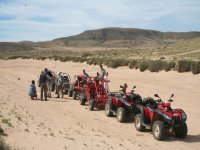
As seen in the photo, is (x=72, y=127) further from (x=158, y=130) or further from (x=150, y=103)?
(x=158, y=130)

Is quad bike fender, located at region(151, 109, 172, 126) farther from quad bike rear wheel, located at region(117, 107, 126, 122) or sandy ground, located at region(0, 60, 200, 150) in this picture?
quad bike rear wheel, located at region(117, 107, 126, 122)

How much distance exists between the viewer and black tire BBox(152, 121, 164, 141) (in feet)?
37.6

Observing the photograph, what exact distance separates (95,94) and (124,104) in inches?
124

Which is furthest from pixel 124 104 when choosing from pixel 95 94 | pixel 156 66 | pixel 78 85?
pixel 156 66

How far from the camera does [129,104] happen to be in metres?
13.8

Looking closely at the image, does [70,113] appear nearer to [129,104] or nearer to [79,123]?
→ [79,123]

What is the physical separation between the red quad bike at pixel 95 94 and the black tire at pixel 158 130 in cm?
494

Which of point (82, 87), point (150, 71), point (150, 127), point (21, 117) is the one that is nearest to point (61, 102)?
point (82, 87)

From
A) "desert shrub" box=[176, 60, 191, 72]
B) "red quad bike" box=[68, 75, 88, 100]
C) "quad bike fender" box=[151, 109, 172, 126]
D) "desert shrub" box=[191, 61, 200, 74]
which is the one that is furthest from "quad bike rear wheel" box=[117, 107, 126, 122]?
"desert shrub" box=[176, 60, 191, 72]

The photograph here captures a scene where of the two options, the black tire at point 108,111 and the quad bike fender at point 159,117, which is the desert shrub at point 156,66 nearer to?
the black tire at point 108,111

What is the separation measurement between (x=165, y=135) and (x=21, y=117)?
17.8 ft

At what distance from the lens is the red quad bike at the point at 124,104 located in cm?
1388

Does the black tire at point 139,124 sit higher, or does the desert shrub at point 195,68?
the desert shrub at point 195,68

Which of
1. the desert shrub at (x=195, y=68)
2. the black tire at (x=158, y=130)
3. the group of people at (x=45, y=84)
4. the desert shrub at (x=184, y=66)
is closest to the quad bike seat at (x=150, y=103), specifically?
the black tire at (x=158, y=130)
